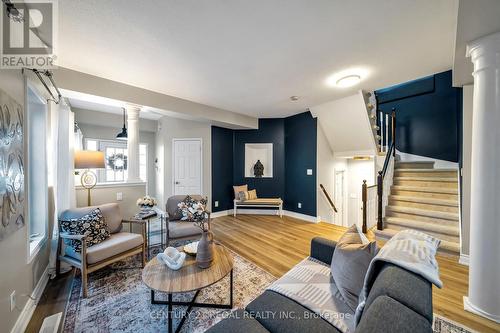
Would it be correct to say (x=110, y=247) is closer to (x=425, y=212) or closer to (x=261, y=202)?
(x=261, y=202)

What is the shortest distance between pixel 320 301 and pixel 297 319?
0.24 meters

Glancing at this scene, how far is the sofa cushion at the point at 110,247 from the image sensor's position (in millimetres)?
2131

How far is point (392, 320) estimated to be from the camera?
2.24 ft

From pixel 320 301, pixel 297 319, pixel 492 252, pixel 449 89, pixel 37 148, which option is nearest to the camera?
pixel 297 319

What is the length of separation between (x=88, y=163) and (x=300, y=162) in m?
4.34

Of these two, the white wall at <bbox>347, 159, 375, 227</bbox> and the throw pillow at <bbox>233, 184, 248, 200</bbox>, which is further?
the white wall at <bbox>347, 159, 375, 227</bbox>

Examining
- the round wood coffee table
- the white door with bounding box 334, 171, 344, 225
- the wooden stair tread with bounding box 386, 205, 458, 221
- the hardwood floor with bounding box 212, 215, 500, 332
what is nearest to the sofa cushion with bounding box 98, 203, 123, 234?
the round wood coffee table

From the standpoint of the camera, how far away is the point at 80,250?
214 cm

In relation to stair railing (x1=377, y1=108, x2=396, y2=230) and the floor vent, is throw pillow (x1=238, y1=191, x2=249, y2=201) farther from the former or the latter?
the floor vent

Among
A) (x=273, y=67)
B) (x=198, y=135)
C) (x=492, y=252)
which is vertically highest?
(x=273, y=67)

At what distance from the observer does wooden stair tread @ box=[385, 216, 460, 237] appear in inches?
116

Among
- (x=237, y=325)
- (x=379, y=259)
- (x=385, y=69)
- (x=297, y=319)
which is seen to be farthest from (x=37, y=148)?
(x=385, y=69)

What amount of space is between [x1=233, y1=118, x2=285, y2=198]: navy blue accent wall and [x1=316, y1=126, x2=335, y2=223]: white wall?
1025 millimetres

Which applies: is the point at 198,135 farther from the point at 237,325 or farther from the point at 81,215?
the point at 237,325
